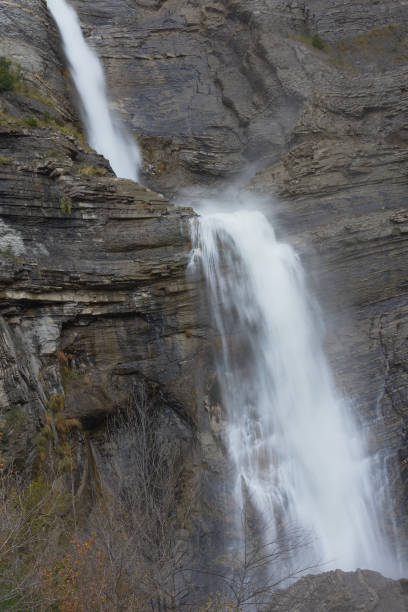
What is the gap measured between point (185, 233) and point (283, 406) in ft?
22.2

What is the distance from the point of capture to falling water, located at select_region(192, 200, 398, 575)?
45.4 feet

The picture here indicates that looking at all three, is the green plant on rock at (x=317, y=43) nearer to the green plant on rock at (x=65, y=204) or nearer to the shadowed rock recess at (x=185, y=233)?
the shadowed rock recess at (x=185, y=233)

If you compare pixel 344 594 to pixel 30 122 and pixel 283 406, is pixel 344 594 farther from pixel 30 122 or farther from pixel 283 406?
pixel 30 122

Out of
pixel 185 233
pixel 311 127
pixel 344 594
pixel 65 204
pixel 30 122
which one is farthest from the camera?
pixel 311 127

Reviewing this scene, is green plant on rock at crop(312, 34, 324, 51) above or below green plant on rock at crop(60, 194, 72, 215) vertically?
above

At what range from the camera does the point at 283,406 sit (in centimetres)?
1570

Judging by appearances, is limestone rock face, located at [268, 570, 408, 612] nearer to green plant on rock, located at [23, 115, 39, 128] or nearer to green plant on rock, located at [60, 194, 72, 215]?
green plant on rock, located at [60, 194, 72, 215]

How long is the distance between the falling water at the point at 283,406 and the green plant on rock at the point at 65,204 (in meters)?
4.15

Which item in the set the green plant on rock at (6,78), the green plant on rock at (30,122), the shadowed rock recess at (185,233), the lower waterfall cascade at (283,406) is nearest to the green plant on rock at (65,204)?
the shadowed rock recess at (185,233)

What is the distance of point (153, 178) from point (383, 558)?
709 inches

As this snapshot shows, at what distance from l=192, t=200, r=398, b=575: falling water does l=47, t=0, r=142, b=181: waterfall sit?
23.9ft

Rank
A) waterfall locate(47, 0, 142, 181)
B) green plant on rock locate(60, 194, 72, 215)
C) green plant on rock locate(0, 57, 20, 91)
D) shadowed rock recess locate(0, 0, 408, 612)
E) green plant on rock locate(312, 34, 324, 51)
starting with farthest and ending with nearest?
green plant on rock locate(312, 34, 324, 51)
waterfall locate(47, 0, 142, 181)
green plant on rock locate(0, 57, 20, 91)
green plant on rock locate(60, 194, 72, 215)
shadowed rock recess locate(0, 0, 408, 612)

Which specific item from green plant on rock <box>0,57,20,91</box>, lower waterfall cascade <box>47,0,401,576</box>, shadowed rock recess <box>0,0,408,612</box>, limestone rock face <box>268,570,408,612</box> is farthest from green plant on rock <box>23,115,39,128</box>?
limestone rock face <box>268,570,408,612</box>

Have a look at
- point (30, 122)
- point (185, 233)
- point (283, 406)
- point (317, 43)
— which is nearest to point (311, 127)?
point (317, 43)
